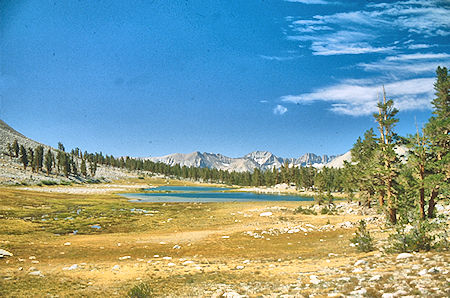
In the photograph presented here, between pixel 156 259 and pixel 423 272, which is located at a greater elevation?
pixel 423 272

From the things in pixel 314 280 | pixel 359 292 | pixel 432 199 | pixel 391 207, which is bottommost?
pixel 314 280

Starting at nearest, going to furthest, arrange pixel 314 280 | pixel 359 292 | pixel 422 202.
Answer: pixel 359 292
pixel 314 280
pixel 422 202

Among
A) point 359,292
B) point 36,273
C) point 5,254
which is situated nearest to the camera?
point 359,292

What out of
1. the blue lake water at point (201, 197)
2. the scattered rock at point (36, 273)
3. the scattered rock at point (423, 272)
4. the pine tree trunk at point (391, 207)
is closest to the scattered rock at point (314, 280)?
the scattered rock at point (423, 272)

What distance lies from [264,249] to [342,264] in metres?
9.44

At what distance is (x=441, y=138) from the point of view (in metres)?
22.6

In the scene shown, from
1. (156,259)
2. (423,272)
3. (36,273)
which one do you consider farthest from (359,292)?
(36,273)

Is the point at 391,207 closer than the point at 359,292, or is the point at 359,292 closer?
the point at 359,292

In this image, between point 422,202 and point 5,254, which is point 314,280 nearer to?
point 422,202

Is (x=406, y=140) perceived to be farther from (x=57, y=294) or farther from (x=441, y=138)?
(x=57, y=294)

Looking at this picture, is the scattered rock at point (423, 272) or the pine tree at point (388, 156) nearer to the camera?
the scattered rock at point (423, 272)

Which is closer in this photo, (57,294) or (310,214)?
(57,294)

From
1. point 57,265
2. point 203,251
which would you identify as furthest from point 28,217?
point 203,251

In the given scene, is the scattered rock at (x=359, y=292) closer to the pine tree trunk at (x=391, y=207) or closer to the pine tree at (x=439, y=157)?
the pine tree at (x=439, y=157)
